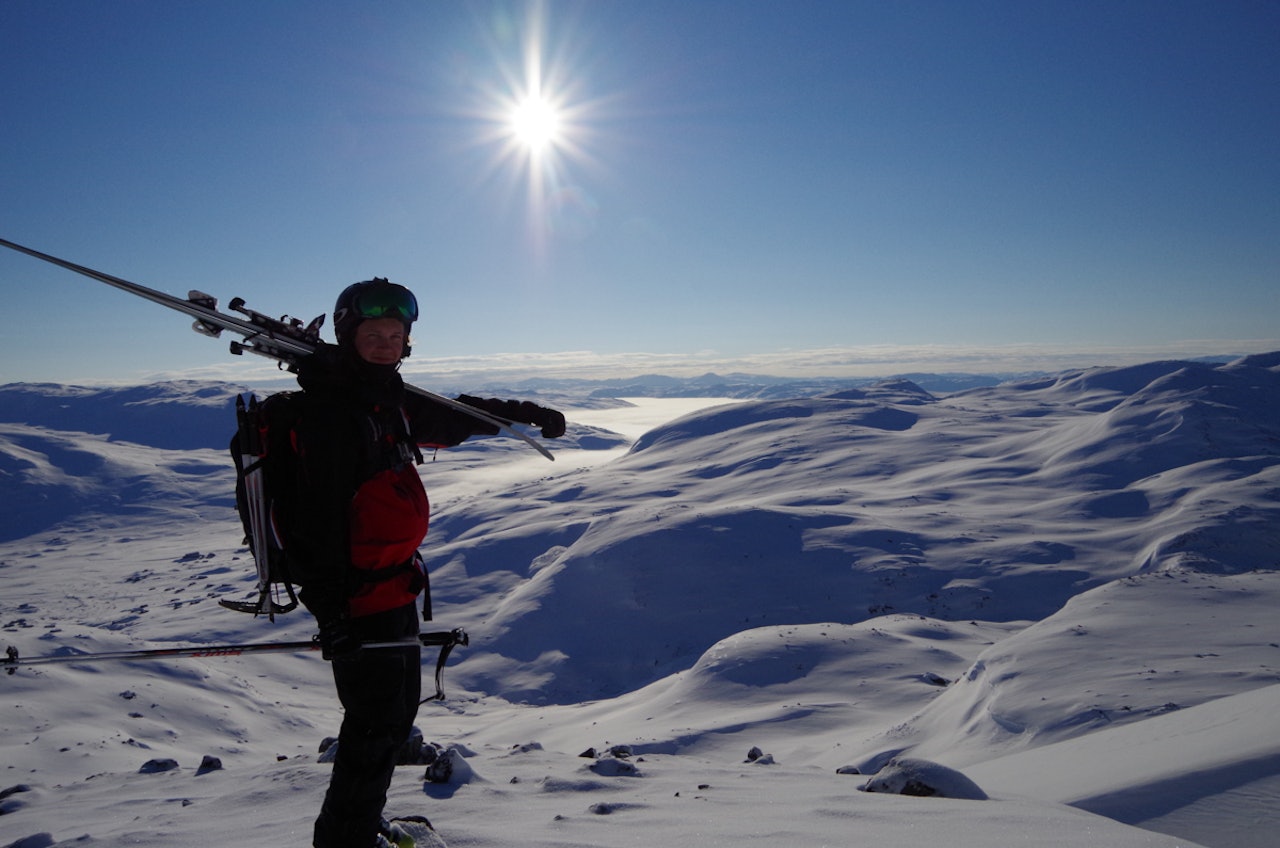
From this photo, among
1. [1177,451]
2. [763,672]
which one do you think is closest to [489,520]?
[763,672]

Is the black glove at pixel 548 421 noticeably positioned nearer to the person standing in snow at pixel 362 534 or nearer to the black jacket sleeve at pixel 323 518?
the person standing in snow at pixel 362 534

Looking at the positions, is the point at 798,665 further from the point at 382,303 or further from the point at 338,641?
the point at 382,303

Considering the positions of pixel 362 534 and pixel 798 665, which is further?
pixel 798 665

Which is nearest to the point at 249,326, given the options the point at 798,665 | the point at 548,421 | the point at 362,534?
the point at 362,534

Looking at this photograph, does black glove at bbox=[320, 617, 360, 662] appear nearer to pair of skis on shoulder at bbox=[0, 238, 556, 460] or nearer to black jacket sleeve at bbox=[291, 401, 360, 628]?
black jacket sleeve at bbox=[291, 401, 360, 628]

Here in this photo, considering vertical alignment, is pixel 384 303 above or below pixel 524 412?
above

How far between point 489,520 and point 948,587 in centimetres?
6931

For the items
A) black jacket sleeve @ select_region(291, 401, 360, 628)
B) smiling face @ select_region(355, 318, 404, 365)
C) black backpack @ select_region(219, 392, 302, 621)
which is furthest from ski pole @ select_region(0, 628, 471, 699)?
smiling face @ select_region(355, 318, 404, 365)

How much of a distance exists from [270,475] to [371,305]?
113cm

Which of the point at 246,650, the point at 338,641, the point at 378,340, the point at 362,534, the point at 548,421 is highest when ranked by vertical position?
the point at 378,340

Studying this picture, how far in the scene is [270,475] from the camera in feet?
11.5

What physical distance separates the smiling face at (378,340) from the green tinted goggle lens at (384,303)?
0.13 ft

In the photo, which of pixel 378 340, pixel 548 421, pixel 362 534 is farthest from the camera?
pixel 548 421

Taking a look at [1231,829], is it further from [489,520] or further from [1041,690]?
[489,520]
